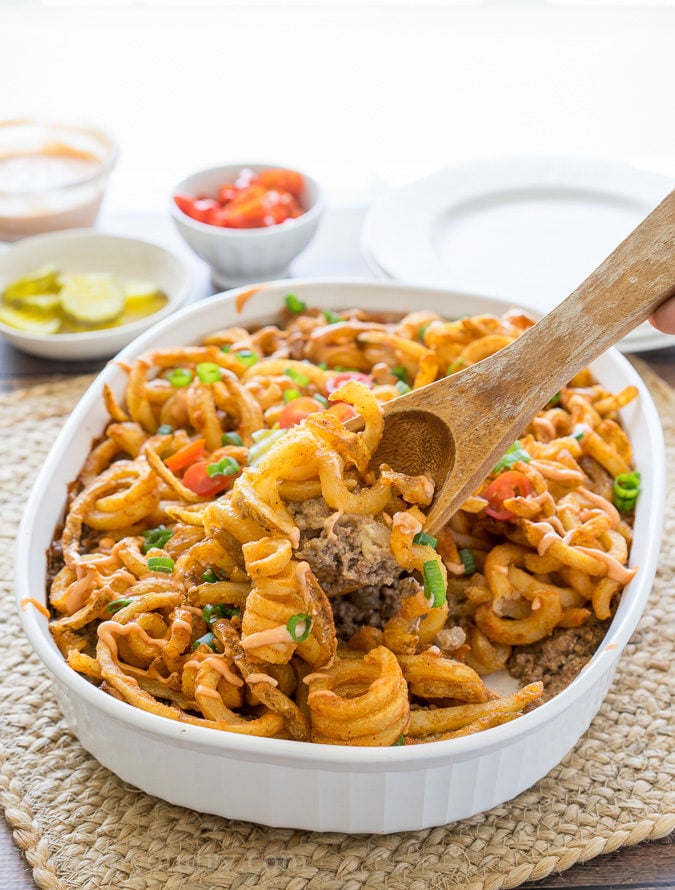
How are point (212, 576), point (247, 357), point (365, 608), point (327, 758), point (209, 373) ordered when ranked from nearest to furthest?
point (327, 758)
point (365, 608)
point (212, 576)
point (209, 373)
point (247, 357)

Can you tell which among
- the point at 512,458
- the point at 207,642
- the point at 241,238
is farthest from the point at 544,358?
the point at 241,238

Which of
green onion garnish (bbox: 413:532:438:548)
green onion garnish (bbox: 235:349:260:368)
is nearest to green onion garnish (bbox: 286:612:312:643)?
green onion garnish (bbox: 413:532:438:548)

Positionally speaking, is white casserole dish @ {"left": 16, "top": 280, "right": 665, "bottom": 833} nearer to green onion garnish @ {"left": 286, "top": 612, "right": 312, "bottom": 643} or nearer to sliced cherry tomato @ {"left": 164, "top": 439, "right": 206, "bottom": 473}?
green onion garnish @ {"left": 286, "top": 612, "right": 312, "bottom": 643}

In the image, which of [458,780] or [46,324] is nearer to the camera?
[458,780]

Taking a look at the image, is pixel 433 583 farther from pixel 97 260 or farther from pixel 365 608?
pixel 97 260

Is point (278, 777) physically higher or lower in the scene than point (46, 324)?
higher

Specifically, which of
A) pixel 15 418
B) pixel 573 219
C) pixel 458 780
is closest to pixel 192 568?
pixel 458 780

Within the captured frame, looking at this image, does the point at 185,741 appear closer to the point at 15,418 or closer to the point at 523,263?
the point at 15,418
